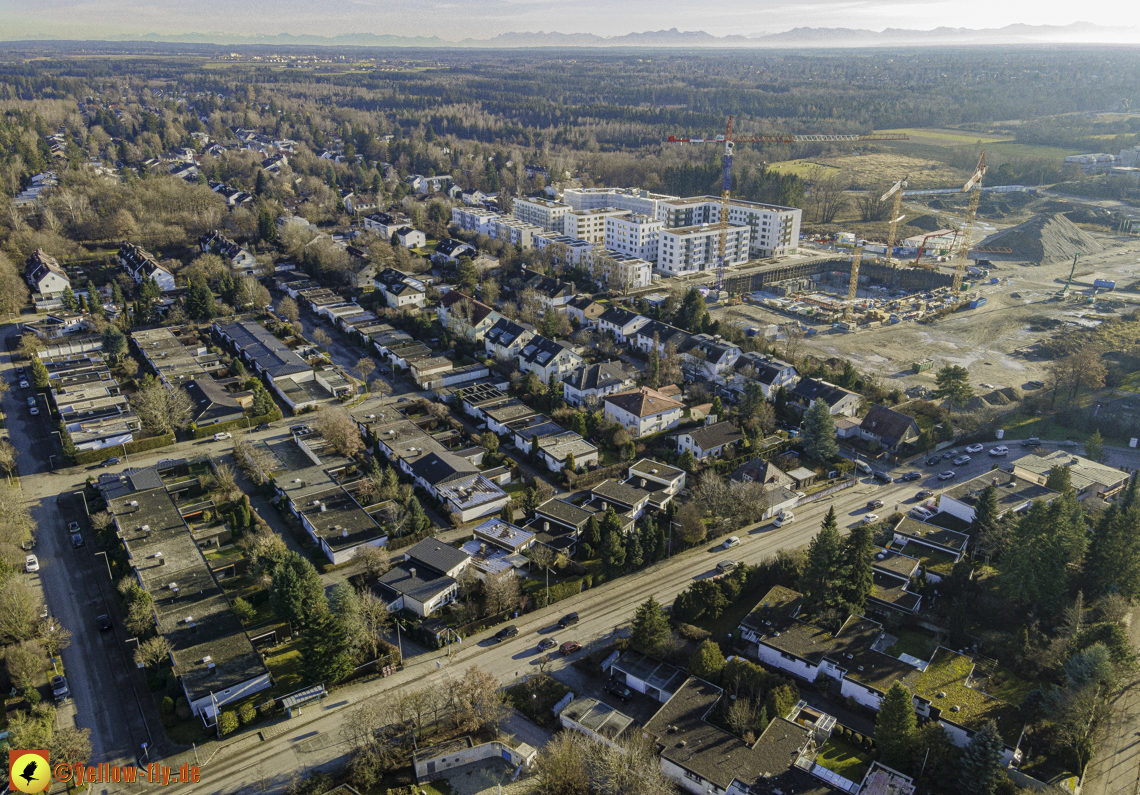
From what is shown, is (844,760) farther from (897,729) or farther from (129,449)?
(129,449)

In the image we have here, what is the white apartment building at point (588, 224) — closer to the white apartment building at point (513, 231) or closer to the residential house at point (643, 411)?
the white apartment building at point (513, 231)

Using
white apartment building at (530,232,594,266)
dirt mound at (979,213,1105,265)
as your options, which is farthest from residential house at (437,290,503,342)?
dirt mound at (979,213,1105,265)

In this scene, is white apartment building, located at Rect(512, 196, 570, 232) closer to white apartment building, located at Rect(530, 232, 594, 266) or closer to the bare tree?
white apartment building, located at Rect(530, 232, 594, 266)

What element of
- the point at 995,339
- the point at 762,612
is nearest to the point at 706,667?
the point at 762,612

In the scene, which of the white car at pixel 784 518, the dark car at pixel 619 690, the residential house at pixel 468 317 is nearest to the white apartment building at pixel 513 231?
the residential house at pixel 468 317

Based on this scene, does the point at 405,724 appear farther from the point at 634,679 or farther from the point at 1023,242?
the point at 1023,242

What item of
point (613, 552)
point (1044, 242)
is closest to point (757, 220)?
point (1044, 242)
